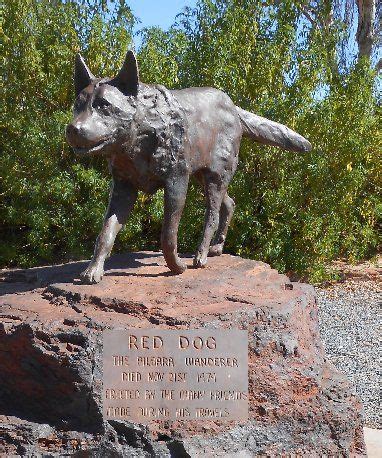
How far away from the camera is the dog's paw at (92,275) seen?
3842 millimetres

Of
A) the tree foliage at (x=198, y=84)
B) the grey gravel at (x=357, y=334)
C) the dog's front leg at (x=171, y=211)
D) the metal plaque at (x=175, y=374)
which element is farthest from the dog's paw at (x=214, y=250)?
the tree foliage at (x=198, y=84)

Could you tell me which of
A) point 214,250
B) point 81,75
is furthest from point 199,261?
point 81,75

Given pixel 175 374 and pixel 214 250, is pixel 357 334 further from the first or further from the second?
pixel 175 374

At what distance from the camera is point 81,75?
3787 millimetres

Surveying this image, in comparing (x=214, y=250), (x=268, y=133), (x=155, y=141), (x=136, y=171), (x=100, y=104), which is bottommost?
(x=214, y=250)

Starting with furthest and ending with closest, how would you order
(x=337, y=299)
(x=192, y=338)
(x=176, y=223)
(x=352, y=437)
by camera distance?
(x=337, y=299) < (x=176, y=223) < (x=352, y=437) < (x=192, y=338)

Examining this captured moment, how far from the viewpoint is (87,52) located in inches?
313

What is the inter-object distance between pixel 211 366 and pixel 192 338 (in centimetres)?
21

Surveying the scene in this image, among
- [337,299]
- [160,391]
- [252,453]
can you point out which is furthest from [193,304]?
[337,299]

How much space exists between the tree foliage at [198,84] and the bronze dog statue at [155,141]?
316 centimetres

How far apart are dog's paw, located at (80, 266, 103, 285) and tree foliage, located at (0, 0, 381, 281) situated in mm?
3614

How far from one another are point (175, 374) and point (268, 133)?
214 cm

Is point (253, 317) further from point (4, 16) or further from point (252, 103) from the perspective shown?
point (4, 16)

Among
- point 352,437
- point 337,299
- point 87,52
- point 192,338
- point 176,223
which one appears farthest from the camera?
point 337,299
